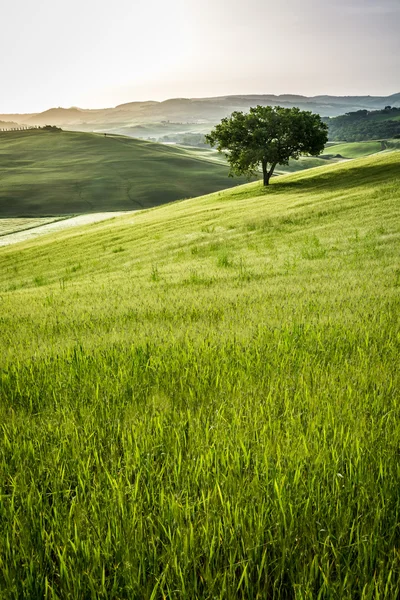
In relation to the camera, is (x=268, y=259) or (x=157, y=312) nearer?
(x=157, y=312)

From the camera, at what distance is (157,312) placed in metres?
6.73

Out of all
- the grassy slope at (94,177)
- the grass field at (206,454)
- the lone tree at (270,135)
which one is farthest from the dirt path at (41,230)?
the grass field at (206,454)

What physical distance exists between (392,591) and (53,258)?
102 ft

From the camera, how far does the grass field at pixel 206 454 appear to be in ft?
5.30

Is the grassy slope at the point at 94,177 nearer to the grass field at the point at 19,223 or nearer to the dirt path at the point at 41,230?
the grass field at the point at 19,223

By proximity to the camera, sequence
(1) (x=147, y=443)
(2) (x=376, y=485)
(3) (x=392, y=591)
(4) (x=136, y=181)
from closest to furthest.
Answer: (3) (x=392, y=591) → (2) (x=376, y=485) → (1) (x=147, y=443) → (4) (x=136, y=181)

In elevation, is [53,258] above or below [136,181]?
below

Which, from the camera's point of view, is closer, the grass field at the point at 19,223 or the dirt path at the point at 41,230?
the dirt path at the point at 41,230

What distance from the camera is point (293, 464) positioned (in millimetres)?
2125

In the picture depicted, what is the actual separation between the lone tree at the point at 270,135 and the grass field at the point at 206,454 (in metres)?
41.6

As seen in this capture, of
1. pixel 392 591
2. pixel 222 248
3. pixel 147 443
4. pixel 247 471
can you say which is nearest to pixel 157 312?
pixel 147 443

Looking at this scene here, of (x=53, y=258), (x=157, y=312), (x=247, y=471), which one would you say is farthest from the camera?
(x=53, y=258)

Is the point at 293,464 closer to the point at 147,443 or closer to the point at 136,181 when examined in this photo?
the point at 147,443

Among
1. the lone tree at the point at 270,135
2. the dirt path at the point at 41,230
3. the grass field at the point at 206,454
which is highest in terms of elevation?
the lone tree at the point at 270,135
